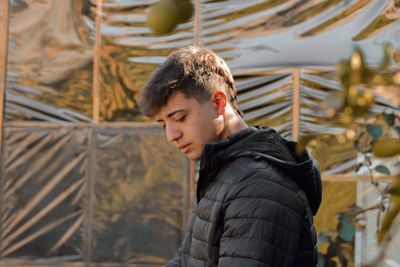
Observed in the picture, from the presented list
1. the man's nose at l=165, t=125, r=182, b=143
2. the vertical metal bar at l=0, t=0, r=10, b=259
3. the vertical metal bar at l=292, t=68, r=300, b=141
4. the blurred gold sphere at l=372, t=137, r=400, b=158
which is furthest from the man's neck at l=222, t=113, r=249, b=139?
the vertical metal bar at l=0, t=0, r=10, b=259

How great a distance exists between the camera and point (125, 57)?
253 inches

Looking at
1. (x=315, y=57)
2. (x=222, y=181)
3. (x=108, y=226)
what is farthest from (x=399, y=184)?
(x=108, y=226)

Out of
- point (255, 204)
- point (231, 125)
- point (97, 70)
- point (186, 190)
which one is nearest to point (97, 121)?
point (97, 70)

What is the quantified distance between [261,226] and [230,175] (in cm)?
19

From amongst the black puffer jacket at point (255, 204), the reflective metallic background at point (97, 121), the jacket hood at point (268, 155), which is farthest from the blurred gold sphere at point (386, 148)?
the reflective metallic background at point (97, 121)

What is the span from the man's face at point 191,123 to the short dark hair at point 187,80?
18 millimetres

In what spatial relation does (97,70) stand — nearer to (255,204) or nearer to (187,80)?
(187,80)

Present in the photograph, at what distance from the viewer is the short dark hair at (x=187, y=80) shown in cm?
227

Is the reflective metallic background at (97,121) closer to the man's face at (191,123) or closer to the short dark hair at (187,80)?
the short dark hair at (187,80)

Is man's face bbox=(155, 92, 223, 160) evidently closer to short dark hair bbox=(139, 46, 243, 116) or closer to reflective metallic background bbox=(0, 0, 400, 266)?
short dark hair bbox=(139, 46, 243, 116)

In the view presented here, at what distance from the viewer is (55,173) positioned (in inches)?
260

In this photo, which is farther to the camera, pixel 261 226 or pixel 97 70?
pixel 97 70

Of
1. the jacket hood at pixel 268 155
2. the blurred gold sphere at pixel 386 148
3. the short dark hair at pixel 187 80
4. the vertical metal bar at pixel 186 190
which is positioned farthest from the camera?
the vertical metal bar at pixel 186 190

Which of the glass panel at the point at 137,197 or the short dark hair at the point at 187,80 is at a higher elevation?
the short dark hair at the point at 187,80
